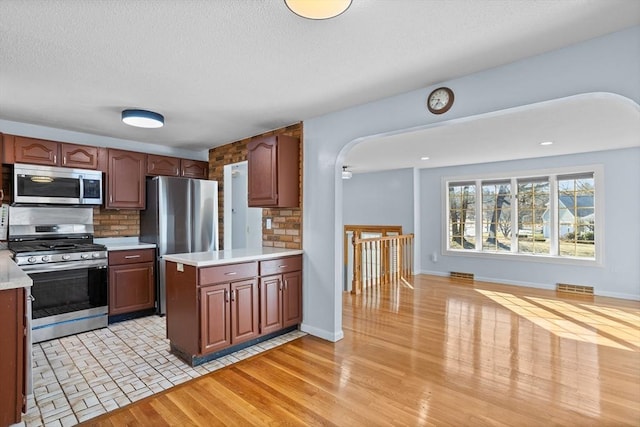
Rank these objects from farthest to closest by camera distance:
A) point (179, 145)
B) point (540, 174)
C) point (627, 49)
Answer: point (540, 174) < point (179, 145) < point (627, 49)

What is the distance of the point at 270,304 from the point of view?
3391 millimetres

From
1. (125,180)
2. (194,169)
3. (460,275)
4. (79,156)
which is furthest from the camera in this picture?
(460,275)

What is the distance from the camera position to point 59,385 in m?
2.51

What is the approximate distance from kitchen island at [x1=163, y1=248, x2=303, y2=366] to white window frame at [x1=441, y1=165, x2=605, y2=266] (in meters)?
4.56

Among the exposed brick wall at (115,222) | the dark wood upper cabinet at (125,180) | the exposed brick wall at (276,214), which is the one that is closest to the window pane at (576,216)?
the exposed brick wall at (276,214)

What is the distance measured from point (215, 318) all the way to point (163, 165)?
2655mm

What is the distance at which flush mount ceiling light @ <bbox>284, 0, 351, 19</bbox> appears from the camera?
4.91 feet

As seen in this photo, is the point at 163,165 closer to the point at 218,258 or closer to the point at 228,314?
the point at 218,258

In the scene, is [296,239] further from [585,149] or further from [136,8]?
[585,149]

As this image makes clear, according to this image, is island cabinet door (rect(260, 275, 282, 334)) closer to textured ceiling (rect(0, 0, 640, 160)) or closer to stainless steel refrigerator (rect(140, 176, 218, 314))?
stainless steel refrigerator (rect(140, 176, 218, 314))

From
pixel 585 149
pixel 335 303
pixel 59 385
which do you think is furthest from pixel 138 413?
pixel 585 149

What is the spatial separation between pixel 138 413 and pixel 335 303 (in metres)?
1.89

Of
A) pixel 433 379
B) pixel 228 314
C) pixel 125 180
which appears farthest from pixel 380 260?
pixel 125 180

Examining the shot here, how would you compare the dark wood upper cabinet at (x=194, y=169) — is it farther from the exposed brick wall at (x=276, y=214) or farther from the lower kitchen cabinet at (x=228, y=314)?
the lower kitchen cabinet at (x=228, y=314)
